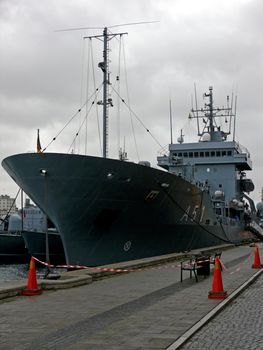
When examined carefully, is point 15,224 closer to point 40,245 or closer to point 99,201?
point 40,245

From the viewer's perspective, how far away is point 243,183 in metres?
42.4

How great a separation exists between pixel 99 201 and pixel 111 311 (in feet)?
36.3

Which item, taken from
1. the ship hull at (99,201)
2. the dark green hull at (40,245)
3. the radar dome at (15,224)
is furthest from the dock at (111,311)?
the radar dome at (15,224)

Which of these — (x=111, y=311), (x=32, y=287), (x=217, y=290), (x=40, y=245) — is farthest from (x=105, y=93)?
(x=40, y=245)

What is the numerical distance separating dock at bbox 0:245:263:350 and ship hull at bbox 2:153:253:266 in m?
5.60

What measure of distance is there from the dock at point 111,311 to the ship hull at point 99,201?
5.60 m

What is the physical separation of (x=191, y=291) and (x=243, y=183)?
3250cm

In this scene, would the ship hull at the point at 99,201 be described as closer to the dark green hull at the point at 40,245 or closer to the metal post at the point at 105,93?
the metal post at the point at 105,93

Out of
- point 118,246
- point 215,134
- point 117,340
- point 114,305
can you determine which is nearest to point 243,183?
point 215,134

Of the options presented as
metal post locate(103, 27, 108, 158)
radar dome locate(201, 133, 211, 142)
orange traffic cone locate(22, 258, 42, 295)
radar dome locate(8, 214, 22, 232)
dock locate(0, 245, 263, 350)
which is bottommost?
dock locate(0, 245, 263, 350)

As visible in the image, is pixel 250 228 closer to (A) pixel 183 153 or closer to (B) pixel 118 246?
(A) pixel 183 153

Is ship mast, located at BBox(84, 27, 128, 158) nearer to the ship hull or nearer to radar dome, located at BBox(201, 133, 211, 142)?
the ship hull

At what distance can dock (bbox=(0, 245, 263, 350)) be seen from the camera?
630 cm

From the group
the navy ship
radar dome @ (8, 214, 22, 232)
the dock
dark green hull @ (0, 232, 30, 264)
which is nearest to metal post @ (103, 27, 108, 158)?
the navy ship
